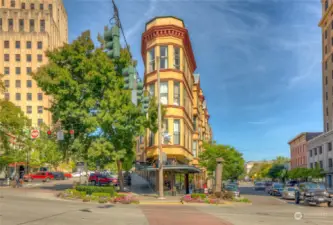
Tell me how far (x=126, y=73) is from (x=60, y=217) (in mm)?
7472

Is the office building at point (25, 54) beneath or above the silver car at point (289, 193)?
above

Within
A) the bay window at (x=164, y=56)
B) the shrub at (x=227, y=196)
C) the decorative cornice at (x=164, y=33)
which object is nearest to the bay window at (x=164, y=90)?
the bay window at (x=164, y=56)

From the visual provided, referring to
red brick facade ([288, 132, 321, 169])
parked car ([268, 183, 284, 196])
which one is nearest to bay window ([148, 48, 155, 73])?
parked car ([268, 183, 284, 196])

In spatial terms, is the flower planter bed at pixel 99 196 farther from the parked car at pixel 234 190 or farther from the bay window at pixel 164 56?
the bay window at pixel 164 56

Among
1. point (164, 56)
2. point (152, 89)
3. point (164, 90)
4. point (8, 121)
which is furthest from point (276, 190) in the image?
point (8, 121)

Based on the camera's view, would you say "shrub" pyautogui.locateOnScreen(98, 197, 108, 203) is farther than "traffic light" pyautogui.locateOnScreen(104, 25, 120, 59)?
Yes

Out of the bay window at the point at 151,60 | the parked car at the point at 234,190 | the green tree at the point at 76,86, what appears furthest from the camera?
the bay window at the point at 151,60

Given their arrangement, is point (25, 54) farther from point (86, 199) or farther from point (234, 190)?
point (86, 199)

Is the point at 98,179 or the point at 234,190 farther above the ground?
the point at 98,179

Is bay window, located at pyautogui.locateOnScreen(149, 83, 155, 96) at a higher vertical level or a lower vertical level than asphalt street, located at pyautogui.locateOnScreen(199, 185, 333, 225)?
higher

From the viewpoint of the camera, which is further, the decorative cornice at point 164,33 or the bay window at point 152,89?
the bay window at point 152,89

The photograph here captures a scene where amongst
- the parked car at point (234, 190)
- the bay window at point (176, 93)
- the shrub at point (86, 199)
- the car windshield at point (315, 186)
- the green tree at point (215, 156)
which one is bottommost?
the parked car at point (234, 190)

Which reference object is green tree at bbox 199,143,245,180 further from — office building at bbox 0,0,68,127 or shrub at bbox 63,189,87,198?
office building at bbox 0,0,68,127

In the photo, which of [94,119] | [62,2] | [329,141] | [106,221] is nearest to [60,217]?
[106,221]
